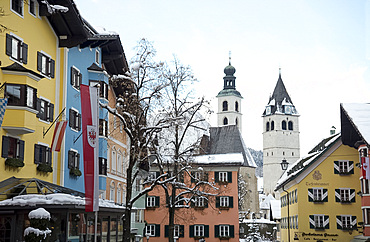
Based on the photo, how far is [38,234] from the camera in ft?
62.7

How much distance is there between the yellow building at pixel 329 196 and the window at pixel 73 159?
946 inches

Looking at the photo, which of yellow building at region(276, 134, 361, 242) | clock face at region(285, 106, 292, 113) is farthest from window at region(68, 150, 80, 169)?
clock face at region(285, 106, 292, 113)

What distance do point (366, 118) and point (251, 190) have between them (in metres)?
62.4

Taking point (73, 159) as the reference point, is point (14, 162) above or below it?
below

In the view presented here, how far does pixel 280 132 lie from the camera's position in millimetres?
150500

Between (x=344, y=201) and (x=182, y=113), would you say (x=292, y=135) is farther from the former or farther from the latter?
(x=182, y=113)

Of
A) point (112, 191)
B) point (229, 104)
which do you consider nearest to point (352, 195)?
point (112, 191)

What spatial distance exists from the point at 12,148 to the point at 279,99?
131544 mm

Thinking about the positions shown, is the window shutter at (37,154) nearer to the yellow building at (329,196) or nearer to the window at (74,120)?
the window at (74,120)

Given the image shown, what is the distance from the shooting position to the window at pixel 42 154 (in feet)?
84.2

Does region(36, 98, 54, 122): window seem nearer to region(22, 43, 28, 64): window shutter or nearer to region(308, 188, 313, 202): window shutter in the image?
region(22, 43, 28, 64): window shutter

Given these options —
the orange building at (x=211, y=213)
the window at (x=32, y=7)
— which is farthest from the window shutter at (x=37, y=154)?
the orange building at (x=211, y=213)

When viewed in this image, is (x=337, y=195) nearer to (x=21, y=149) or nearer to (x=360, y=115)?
(x=360, y=115)

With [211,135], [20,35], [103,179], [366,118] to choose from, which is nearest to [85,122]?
[20,35]
